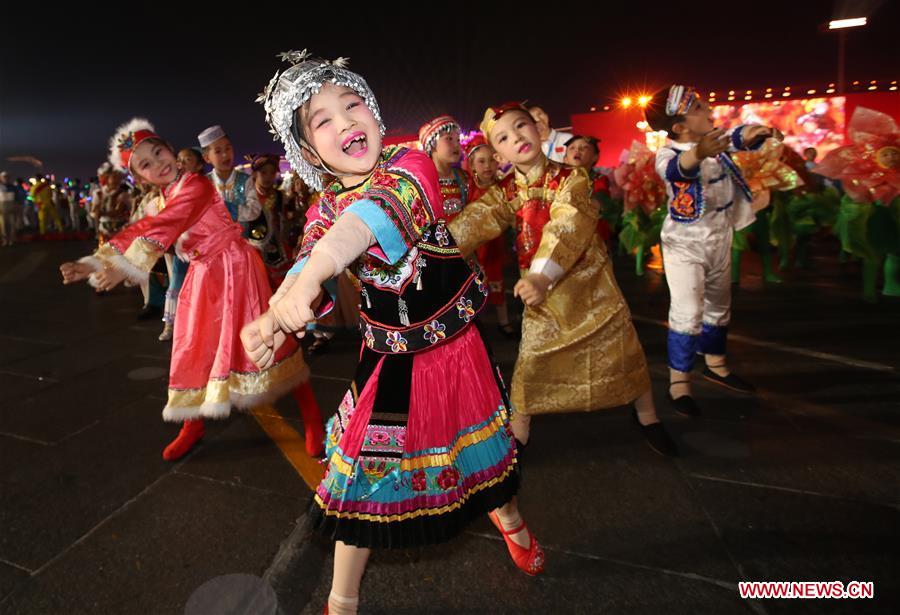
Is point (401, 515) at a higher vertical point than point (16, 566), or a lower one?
higher

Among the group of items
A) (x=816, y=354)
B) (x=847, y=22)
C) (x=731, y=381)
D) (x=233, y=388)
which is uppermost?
(x=847, y=22)

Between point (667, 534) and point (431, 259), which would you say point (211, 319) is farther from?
point (667, 534)

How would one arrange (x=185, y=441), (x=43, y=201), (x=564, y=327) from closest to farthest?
(x=564, y=327), (x=185, y=441), (x=43, y=201)

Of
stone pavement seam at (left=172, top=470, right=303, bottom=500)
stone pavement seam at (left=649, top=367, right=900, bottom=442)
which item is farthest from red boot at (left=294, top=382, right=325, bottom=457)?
stone pavement seam at (left=649, top=367, right=900, bottom=442)

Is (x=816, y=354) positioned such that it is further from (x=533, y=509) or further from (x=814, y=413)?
(x=533, y=509)

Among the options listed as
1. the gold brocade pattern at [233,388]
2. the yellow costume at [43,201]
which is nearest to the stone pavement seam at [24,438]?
the gold brocade pattern at [233,388]

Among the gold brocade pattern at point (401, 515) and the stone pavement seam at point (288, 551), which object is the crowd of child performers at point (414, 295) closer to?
the gold brocade pattern at point (401, 515)

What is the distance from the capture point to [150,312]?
22.7 ft

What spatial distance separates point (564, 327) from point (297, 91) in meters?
1.76

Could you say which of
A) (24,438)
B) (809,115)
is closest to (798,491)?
(24,438)

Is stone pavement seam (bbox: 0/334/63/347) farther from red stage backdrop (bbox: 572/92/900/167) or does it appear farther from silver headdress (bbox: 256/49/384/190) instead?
red stage backdrop (bbox: 572/92/900/167)

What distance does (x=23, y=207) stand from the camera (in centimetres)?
2081

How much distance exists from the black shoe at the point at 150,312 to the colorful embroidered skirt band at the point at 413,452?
6.27 metres

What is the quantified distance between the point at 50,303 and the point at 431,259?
862 centimetres
